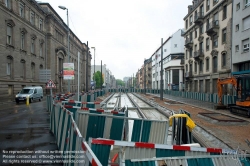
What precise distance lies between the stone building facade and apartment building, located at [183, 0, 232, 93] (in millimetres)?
29381

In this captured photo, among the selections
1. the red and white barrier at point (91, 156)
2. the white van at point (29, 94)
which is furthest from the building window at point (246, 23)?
the red and white barrier at point (91, 156)

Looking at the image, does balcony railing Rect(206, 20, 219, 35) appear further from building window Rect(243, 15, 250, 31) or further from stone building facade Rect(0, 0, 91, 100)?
stone building facade Rect(0, 0, 91, 100)

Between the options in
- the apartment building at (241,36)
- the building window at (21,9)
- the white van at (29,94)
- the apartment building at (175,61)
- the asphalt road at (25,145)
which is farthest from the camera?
the apartment building at (175,61)

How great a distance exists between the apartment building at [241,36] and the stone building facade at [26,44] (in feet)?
96.9

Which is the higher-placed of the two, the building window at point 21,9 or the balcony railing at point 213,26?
the building window at point 21,9

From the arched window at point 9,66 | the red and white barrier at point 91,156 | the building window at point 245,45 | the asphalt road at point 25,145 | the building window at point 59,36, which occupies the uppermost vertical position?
the building window at point 59,36

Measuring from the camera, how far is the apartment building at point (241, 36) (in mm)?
25359

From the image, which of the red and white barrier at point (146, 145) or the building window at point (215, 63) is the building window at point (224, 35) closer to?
the building window at point (215, 63)

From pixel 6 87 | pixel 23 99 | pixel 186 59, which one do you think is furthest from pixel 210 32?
pixel 6 87

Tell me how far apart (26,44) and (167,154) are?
3490 centimetres

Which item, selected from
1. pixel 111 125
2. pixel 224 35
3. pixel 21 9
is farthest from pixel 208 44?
pixel 111 125

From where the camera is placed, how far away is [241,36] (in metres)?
26.2

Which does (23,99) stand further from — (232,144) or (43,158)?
(232,144)

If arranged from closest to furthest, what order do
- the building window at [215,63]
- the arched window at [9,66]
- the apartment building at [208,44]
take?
the arched window at [9,66] → the apartment building at [208,44] → the building window at [215,63]
